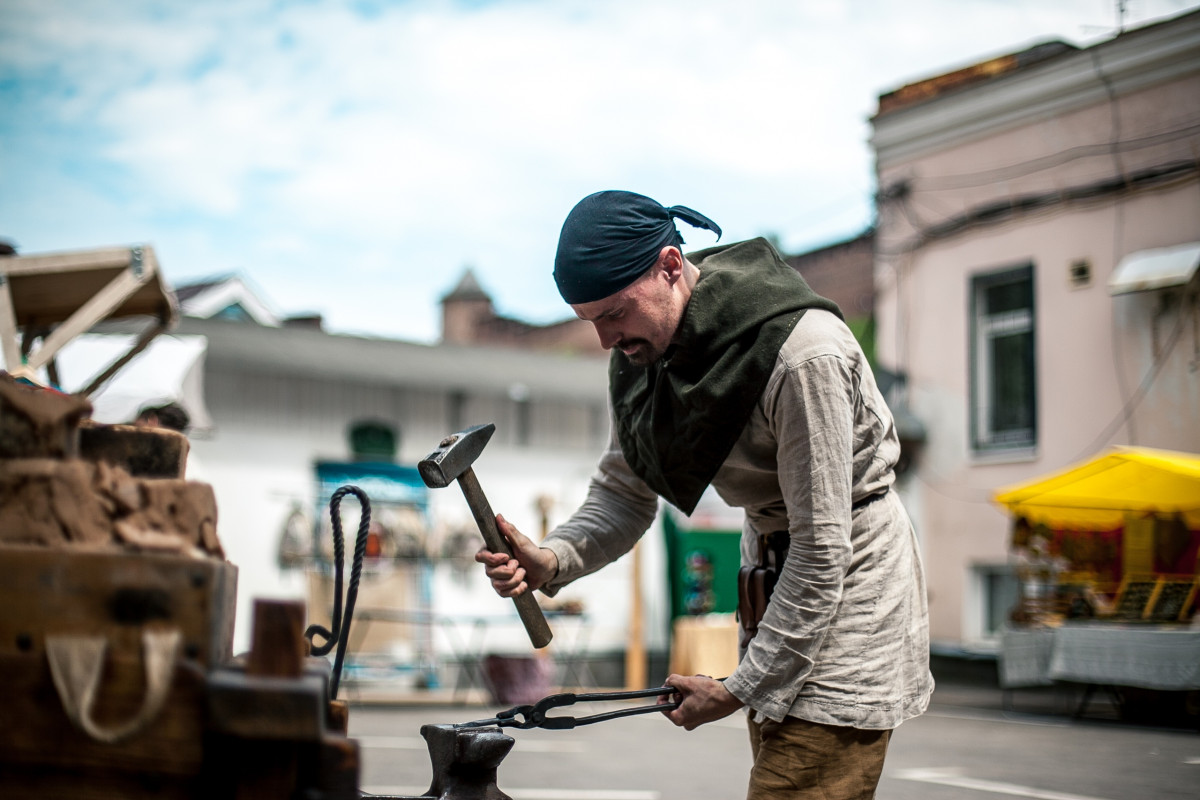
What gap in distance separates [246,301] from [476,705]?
821 centimetres

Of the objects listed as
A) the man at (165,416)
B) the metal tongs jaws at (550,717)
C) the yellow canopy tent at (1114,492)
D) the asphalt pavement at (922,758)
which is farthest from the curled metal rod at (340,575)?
the yellow canopy tent at (1114,492)

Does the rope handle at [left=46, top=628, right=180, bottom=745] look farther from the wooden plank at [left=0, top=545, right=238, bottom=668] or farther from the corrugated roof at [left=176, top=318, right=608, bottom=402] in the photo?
the corrugated roof at [left=176, top=318, right=608, bottom=402]

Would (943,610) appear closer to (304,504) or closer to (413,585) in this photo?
(413,585)

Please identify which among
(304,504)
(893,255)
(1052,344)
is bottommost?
(304,504)

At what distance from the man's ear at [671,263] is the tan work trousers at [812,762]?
2.66ft

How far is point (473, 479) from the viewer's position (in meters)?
1.99

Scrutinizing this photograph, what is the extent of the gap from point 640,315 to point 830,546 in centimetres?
52

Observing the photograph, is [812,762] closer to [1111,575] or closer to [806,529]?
[806,529]

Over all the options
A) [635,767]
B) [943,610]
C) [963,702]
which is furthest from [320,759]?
[943,610]

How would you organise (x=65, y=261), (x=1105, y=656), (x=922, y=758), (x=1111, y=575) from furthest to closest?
(x=1111, y=575) < (x=1105, y=656) < (x=922, y=758) < (x=65, y=261)

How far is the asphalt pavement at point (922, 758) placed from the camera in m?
5.56

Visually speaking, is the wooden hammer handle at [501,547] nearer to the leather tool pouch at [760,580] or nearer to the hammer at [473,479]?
the hammer at [473,479]

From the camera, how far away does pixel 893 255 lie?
1249cm

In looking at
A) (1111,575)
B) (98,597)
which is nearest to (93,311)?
(98,597)
